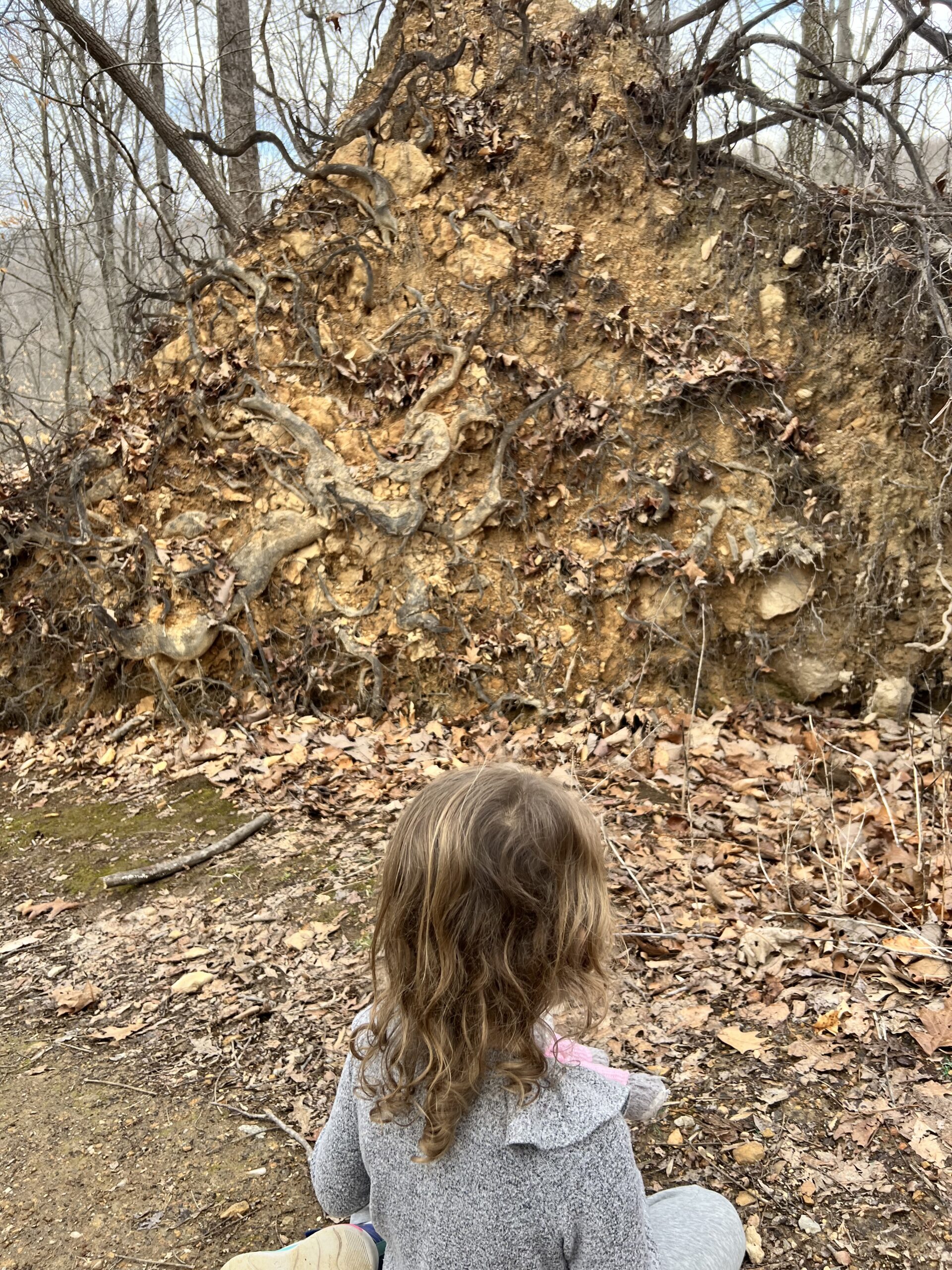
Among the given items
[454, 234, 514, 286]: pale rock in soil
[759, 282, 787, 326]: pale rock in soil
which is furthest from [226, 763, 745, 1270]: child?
[454, 234, 514, 286]: pale rock in soil

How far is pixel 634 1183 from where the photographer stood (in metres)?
1.29

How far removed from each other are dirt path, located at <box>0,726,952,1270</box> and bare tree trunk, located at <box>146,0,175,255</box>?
6.70 meters

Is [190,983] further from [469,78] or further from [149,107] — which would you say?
[469,78]

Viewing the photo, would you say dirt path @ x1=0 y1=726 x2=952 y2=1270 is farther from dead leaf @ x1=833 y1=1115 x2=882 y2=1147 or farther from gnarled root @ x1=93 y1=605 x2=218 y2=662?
gnarled root @ x1=93 y1=605 x2=218 y2=662

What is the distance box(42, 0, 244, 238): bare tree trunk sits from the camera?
6324mm

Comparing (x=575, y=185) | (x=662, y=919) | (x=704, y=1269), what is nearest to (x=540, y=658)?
(x=662, y=919)

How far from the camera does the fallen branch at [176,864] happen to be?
4.16 m

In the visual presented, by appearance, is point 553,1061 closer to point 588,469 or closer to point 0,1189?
point 0,1189

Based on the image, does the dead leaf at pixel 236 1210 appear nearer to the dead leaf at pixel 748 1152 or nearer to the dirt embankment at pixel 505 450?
the dead leaf at pixel 748 1152

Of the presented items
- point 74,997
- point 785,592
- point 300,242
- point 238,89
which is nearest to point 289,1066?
point 74,997

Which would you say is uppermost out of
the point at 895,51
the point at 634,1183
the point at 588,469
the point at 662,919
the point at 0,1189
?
the point at 895,51

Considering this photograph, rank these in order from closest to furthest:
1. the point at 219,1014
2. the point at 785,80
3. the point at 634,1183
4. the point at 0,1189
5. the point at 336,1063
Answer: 1. the point at 634,1183
2. the point at 0,1189
3. the point at 336,1063
4. the point at 219,1014
5. the point at 785,80

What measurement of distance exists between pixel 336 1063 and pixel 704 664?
360 cm

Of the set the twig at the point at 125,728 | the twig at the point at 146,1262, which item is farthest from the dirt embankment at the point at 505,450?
the twig at the point at 146,1262
